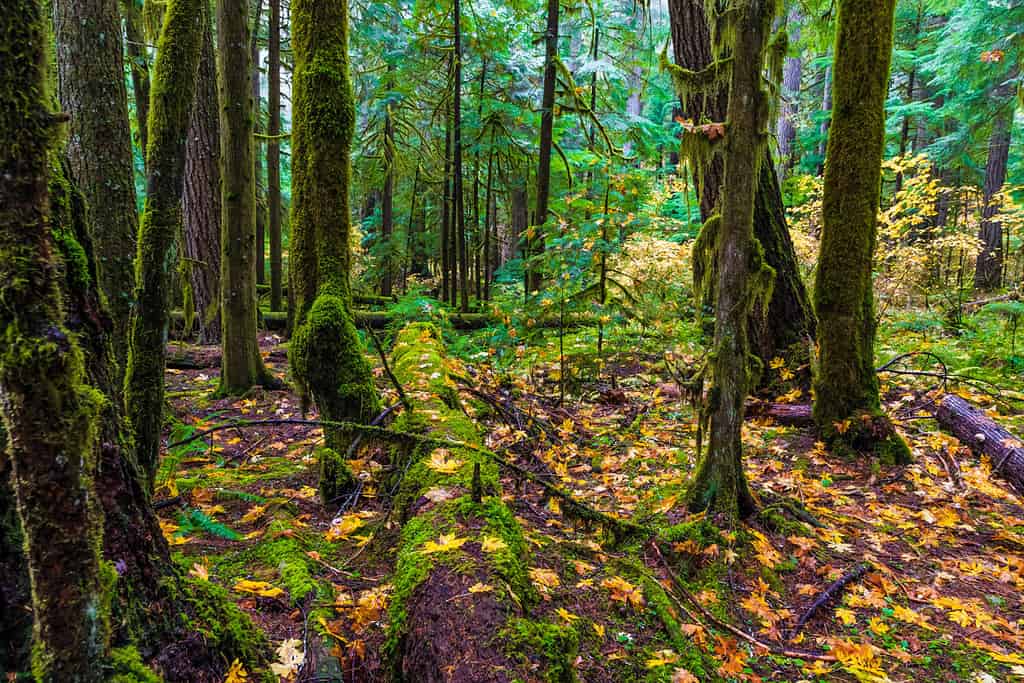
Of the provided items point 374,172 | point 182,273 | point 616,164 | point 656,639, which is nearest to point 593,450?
point 656,639

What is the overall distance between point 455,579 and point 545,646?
48cm

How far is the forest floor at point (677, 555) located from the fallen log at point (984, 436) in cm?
12

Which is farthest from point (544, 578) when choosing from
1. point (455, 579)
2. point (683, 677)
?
point (455, 579)

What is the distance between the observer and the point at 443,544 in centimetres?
258

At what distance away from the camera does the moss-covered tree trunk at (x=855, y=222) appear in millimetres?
5305

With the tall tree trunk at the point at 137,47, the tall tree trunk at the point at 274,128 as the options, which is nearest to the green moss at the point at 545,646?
the tall tree trunk at the point at 137,47

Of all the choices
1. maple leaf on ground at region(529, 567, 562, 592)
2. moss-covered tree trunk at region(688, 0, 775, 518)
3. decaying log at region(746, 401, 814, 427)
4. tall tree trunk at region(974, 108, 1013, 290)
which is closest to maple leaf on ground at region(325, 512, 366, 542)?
maple leaf on ground at region(529, 567, 562, 592)

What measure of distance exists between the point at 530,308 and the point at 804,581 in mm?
4491

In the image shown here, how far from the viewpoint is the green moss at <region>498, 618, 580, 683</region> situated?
196cm

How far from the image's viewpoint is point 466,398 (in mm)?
6086

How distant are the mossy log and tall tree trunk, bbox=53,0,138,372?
6.35ft

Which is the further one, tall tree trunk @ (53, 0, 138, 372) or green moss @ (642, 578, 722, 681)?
tall tree trunk @ (53, 0, 138, 372)

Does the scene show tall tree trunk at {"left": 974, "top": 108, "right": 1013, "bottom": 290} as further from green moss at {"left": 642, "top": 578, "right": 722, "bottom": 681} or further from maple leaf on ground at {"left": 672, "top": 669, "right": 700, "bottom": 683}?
maple leaf on ground at {"left": 672, "top": 669, "right": 700, "bottom": 683}

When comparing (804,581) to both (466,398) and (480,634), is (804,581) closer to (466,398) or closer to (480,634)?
(480,634)
